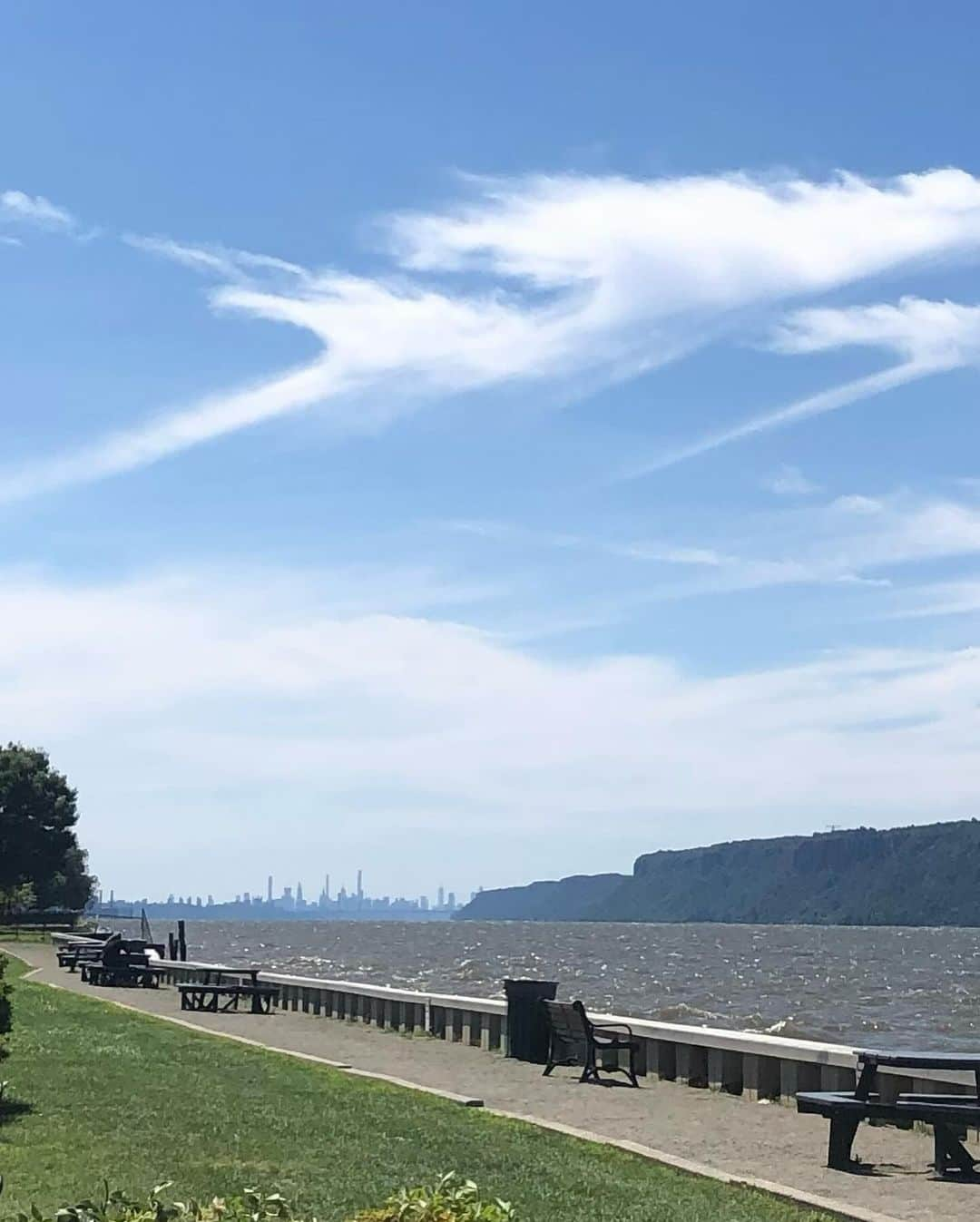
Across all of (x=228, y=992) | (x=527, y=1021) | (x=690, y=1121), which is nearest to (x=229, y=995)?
(x=228, y=992)

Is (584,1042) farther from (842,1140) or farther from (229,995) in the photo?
(229,995)

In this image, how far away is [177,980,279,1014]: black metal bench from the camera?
24.3 metres

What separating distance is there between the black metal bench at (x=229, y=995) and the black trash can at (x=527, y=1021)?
805 centimetres

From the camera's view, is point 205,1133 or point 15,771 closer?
point 205,1133

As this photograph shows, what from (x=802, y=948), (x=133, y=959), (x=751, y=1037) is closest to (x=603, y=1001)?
(x=133, y=959)

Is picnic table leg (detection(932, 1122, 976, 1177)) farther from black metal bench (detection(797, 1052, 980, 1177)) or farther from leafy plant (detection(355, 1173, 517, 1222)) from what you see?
leafy plant (detection(355, 1173, 517, 1222))

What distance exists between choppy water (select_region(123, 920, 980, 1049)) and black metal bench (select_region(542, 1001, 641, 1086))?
19267 mm

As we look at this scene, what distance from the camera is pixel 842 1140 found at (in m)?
10.4

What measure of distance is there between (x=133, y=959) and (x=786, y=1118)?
2160cm

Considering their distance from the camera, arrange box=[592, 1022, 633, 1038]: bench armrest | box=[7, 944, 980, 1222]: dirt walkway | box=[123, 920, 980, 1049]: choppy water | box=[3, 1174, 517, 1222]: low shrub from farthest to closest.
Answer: box=[123, 920, 980, 1049]: choppy water
box=[592, 1022, 633, 1038]: bench armrest
box=[7, 944, 980, 1222]: dirt walkway
box=[3, 1174, 517, 1222]: low shrub

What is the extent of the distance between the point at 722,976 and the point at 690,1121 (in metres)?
59.0

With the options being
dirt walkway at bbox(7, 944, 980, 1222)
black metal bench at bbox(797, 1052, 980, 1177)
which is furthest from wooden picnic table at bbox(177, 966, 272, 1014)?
black metal bench at bbox(797, 1052, 980, 1177)

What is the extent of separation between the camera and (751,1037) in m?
14.2

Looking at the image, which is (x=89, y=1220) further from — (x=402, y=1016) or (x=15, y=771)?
(x=15, y=771)
